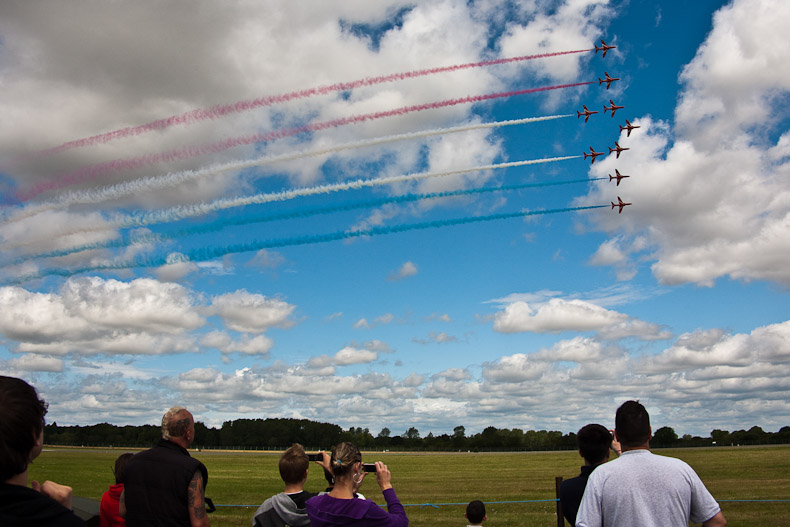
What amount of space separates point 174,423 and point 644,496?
16.2 ft

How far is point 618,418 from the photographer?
5.36m

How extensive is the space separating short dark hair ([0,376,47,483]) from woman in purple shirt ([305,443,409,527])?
306 centimetres

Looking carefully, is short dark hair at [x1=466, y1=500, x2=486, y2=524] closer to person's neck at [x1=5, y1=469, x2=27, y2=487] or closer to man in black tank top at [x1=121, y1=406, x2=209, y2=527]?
man in black tank top at [x1=121, y1=406, x2=209, y2=527]

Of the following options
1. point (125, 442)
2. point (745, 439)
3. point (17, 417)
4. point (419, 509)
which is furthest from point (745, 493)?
point (125, 442)

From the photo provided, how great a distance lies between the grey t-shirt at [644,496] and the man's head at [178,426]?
4346 millimetres

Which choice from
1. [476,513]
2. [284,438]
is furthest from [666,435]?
[476,513]

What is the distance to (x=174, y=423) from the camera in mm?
6750

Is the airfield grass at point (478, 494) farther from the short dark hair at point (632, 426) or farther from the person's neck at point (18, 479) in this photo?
the person's neck at point (18, 479)

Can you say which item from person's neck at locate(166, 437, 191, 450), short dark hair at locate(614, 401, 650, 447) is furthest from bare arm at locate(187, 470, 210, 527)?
short dark hair at locate(614, 401, 650, 447)

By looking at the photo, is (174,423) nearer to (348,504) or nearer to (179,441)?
(179,441)

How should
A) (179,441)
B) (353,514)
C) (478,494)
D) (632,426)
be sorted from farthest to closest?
(478,494) → (179,441) → (353,514) → (632,426)

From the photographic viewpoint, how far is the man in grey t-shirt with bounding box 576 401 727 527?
16.3 ft

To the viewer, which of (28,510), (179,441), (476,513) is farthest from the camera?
(476,513)

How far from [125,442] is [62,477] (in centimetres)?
12631
